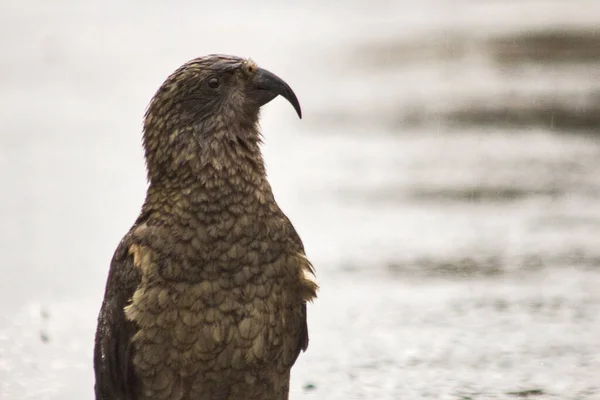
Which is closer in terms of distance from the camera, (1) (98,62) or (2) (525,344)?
(2) (525,344)

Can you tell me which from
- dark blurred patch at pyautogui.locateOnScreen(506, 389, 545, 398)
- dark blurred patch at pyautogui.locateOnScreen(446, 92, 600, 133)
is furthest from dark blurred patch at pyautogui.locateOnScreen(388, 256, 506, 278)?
dark blurred patch at pyautogui.locateOnScreen(446, 92, 600, 133)

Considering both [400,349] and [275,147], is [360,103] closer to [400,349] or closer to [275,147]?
[275,147]

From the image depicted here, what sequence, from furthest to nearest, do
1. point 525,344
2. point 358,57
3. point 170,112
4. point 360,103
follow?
point 358,57 → point 360,103 → point 525,344 → point 170,112

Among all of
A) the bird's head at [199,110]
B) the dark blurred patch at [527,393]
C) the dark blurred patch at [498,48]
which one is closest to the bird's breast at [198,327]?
the bird's head at [199,110]

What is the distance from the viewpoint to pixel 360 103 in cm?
1202

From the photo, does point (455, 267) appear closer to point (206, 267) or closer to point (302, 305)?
point (302, 305)

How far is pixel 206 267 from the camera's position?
4914 mm

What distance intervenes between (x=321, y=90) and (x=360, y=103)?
2.44 feet

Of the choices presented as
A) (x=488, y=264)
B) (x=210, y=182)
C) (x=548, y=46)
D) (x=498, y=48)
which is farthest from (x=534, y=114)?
(x=210, y=182)

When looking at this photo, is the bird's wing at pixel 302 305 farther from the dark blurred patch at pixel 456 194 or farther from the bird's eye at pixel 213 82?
the dark blurred patch at pixel 456 194

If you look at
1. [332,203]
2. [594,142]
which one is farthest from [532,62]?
[332,203]

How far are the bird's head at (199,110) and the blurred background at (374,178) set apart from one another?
1694mm

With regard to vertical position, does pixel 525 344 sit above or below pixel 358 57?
below

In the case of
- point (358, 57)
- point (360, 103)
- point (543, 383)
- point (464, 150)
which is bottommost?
point (543, 383)
